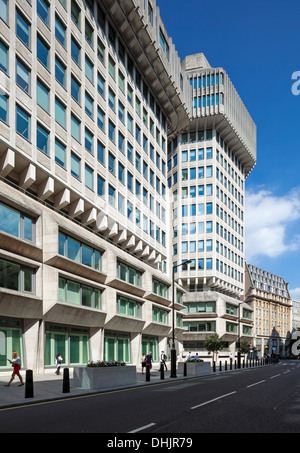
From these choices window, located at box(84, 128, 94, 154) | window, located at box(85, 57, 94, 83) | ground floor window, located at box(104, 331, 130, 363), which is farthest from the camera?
ground floor window, located at box(104, 331, 130, 363)

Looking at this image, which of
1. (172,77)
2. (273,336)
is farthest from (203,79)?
(273,336)

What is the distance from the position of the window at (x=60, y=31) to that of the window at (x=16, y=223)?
13.4 m

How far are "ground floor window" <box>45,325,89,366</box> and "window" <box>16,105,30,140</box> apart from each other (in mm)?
12219

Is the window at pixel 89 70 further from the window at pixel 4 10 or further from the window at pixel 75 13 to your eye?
the window at pixel 4 10

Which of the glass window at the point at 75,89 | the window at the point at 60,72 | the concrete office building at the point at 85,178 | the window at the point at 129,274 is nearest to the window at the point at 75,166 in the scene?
the concrete office building at the point at 85,178

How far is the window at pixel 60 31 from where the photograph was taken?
33938 millimetres

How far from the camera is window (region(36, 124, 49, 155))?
30.8 metres

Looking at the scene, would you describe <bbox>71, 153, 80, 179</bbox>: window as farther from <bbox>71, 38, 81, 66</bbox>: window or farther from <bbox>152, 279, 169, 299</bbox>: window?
<bbox>152, 279, 169, 299</bbox>: window

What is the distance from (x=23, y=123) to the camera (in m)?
29.2

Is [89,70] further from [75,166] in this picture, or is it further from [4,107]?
[4,107]

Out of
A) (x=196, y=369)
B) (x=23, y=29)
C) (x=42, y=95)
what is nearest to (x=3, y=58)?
(x=23, y=29)

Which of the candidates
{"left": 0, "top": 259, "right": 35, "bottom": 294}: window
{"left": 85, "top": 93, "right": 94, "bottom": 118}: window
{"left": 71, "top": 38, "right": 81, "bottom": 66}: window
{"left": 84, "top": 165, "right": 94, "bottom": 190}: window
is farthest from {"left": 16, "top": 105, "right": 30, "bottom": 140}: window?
{"left": 85, "top": 93, "right": 94, "bottom": 118}: window

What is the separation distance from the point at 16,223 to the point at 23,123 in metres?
6.05

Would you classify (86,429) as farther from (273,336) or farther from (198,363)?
(273,336)
